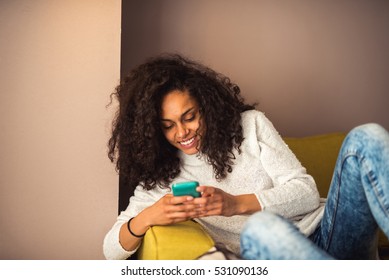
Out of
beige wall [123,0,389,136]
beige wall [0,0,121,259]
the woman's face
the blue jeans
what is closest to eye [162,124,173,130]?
the woman's face

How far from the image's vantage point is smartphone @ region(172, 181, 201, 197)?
1333mm

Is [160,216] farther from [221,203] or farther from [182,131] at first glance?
[182,131]

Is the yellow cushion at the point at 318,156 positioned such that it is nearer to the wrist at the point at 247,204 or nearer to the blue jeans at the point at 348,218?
the blue jeans at the point at 348,218

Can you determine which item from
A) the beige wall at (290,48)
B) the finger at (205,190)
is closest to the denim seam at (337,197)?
the finger at (205,190)

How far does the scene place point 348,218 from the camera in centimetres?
134

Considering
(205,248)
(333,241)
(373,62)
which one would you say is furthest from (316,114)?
(205,248)

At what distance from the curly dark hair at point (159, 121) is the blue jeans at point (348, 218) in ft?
1.36

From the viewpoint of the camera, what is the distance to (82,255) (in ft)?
5.93

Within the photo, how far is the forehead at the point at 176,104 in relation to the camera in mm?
1544

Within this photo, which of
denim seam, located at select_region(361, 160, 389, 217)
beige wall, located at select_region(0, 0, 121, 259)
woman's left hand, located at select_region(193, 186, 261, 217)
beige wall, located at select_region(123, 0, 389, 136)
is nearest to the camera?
denim seam, located at select_region(361, 160, 389, 217)

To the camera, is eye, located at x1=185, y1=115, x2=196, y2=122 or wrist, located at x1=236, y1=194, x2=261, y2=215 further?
eye, located at x1=185, y1=115, x2=196, y2=122

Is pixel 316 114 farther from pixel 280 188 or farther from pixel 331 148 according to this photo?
pixel 280 188

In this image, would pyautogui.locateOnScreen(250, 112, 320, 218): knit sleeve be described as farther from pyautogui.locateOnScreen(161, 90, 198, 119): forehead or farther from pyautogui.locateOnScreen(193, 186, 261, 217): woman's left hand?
pyautogui.locateOnScreen(161, 90, 198, 119): forehead

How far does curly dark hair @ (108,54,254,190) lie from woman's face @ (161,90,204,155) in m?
0.02
